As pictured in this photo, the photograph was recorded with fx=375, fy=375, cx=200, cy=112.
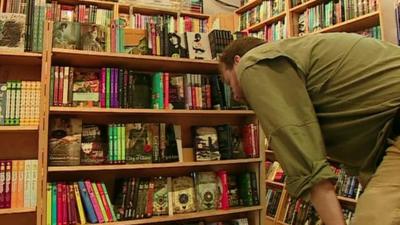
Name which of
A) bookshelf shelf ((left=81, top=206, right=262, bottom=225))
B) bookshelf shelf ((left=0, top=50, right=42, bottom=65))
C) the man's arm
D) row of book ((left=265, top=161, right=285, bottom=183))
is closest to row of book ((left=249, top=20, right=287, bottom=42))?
row of book ((left=265, top=161, right=285, bottom=183))

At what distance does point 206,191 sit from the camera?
7.38 feet

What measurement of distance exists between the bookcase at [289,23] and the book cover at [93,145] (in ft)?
3.87

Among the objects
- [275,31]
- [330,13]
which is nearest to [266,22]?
[275,31]

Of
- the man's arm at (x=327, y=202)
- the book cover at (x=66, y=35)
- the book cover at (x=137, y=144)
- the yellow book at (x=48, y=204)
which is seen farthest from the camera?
the book cover at (x=137, y=144)

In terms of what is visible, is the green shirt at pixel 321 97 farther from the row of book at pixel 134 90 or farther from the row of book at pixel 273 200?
the row of book at pixel 273 200

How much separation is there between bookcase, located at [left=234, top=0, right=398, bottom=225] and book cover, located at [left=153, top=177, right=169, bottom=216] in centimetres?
75

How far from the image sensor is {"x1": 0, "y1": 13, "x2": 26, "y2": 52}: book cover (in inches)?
75.9

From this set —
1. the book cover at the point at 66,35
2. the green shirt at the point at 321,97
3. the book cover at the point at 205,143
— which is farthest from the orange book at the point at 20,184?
the green shirt at the point at 321,97

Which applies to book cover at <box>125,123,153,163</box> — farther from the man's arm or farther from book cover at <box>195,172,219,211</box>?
the man's arm

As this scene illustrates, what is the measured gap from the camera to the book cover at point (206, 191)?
2.22 meters

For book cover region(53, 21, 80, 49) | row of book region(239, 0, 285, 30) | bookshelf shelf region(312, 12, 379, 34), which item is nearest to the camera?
book cover region(53, 21, 80, 49)

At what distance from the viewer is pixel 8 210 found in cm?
188

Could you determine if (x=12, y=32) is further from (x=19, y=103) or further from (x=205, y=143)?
(x=205, y=143)

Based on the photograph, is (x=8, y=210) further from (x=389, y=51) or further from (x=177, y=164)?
(x=389, y=51)
